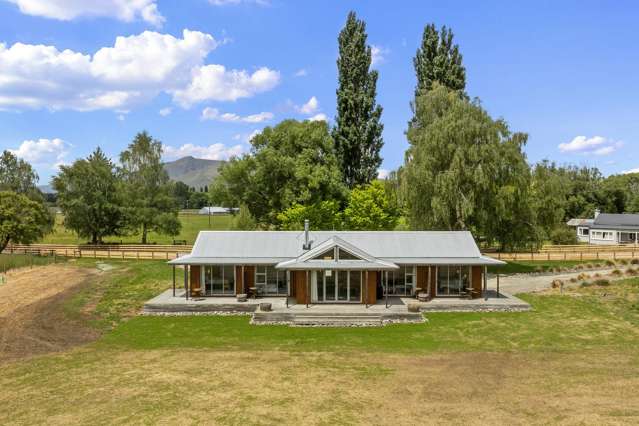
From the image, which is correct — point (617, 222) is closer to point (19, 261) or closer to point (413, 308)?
point (413, 308)

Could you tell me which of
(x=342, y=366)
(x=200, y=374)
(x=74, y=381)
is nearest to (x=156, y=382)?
(x=200, y=374)

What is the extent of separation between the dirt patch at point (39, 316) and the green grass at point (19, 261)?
3.76 meters

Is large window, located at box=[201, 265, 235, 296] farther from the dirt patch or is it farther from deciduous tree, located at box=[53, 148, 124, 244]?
deciduous tree, located at box=[53, 148, 124, 244]

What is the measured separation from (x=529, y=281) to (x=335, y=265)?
16877 mm

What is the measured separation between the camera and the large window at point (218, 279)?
2700 centimetres

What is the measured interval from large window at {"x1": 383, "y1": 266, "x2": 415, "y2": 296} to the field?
3.58 metres

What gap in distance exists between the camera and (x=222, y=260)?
26547 millimetres

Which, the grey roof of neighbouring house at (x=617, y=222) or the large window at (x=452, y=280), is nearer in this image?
the large window at (x=452, y=280)

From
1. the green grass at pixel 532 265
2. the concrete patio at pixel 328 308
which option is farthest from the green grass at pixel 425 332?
the green grass at pixel 532 265

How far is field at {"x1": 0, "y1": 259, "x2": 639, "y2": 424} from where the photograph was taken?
12.8 metres

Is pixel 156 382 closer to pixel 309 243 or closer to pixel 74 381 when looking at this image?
pixel 74 381

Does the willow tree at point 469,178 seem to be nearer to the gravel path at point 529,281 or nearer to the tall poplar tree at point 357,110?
the gravel path at point 529,281

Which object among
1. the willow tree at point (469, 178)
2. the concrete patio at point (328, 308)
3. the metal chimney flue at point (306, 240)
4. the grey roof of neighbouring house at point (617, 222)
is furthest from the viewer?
the grey roof of neighbouring house at point (617, 222)

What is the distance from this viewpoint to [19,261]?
4100cm
